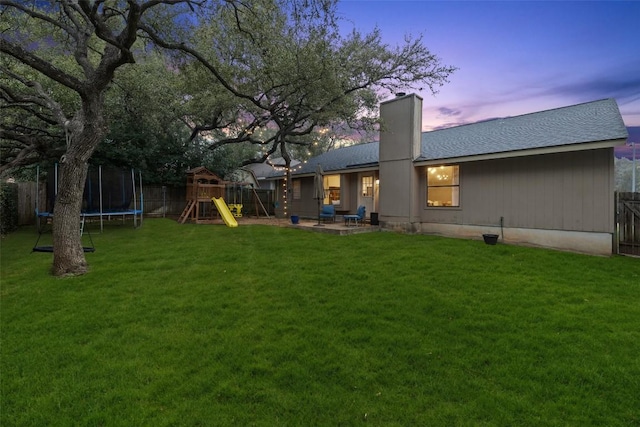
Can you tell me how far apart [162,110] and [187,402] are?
51.7ft

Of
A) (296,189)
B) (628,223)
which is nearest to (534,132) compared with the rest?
(628,223)

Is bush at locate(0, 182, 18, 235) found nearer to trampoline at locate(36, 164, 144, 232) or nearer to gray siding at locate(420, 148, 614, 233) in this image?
trampoline at locate(36, 164, 144, 232)

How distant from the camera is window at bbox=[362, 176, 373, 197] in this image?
1420 cm

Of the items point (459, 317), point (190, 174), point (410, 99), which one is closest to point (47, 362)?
point (459, 317)

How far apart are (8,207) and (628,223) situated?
19708 mm

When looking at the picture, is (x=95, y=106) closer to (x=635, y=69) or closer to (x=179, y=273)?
(x=179, y=273)

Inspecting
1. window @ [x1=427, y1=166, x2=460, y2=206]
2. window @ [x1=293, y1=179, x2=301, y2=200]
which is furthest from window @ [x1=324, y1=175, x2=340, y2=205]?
window @ [x1=427, y1=166, x2=460, y2=206]

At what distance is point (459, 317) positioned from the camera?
4113 mm

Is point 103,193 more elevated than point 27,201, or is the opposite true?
point 103,193

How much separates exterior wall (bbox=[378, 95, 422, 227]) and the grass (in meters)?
5.01

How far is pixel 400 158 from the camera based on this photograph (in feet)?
38.0

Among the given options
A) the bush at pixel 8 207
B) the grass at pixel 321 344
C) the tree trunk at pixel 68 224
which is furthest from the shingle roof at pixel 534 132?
the bush at pixel 8 207

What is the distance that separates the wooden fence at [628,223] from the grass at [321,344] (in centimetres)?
210

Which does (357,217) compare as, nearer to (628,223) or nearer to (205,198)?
(628,223)
